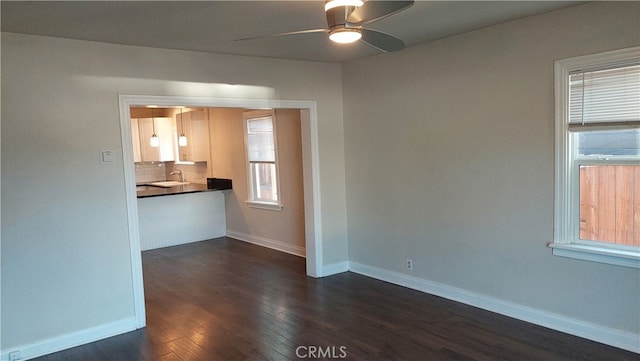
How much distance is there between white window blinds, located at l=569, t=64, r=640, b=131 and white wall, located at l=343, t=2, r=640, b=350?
17 centimetres

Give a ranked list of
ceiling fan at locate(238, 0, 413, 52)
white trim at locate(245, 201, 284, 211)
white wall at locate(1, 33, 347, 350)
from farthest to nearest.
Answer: white trim at locate(245, 201, 284, 211), white wall at locate(1, 33, 347, 350), ceiling fan at locate(238, 0, 413, 52)

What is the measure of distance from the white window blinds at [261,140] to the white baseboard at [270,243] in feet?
4.03

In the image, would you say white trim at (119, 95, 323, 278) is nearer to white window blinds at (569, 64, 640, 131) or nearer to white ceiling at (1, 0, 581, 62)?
white ceiling at (1, 0, 581, 62)

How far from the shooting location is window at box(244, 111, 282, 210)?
21.1 ft

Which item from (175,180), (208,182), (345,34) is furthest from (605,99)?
(175,180)

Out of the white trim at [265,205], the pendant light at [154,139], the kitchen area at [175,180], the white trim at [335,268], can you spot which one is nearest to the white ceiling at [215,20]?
the white trim at [335,268]

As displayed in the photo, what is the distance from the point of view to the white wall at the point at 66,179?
3.28m

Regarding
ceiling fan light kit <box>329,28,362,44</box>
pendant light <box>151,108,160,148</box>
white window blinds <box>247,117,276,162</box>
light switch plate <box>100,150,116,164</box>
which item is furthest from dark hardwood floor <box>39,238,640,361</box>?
pendant light <box>151,108,160,148</box>

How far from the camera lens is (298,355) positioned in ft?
10.6

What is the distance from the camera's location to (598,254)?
319 cm

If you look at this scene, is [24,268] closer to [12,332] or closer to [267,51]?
[12,332]

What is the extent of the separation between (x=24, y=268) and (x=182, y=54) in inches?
86.5

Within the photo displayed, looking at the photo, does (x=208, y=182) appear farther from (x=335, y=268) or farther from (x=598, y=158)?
(x=598, y=158)

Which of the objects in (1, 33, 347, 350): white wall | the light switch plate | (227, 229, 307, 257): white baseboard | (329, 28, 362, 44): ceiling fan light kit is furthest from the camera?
(227, 229, 307, 257): white baseboard
